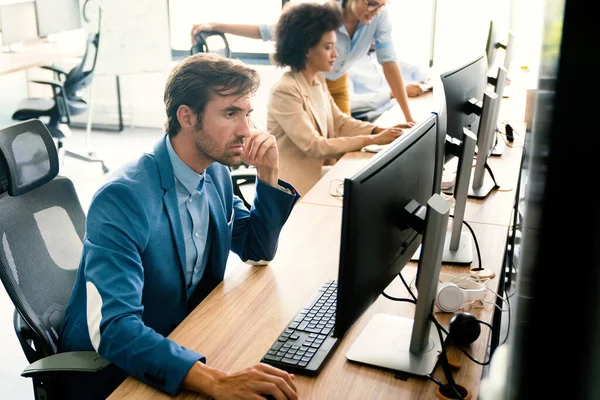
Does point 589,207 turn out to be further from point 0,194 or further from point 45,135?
point 45,135

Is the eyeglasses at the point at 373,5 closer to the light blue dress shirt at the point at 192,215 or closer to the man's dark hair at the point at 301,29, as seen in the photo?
the man's dark hair at the point at 301,29

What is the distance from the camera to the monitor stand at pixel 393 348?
120 centimetres

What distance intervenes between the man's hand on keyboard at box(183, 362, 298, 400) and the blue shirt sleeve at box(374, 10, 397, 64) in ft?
7.75

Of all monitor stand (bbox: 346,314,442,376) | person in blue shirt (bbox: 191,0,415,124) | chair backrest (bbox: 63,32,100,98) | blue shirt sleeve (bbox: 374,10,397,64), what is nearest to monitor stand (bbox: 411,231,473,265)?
monitor stand (bbox: 346,314,442,376)

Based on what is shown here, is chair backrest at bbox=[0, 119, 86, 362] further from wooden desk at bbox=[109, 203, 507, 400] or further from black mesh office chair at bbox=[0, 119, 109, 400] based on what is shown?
wooden desk at bbox=[109, 203, 507, 400]

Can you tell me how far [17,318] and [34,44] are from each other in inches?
161

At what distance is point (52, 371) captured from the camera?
1.26m

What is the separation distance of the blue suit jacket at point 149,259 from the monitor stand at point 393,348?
0.32 metres

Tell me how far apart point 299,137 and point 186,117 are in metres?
1.08

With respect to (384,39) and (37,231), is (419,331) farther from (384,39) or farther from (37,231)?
(384,39)

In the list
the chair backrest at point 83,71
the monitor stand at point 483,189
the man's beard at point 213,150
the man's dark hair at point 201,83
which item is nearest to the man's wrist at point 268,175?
the man's beard at point 213,150

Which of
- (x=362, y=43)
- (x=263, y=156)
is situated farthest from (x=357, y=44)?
(x=263, y=156)

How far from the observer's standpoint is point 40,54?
183 inches

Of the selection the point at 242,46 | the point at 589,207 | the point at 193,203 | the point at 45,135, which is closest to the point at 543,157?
the point at 589,207
